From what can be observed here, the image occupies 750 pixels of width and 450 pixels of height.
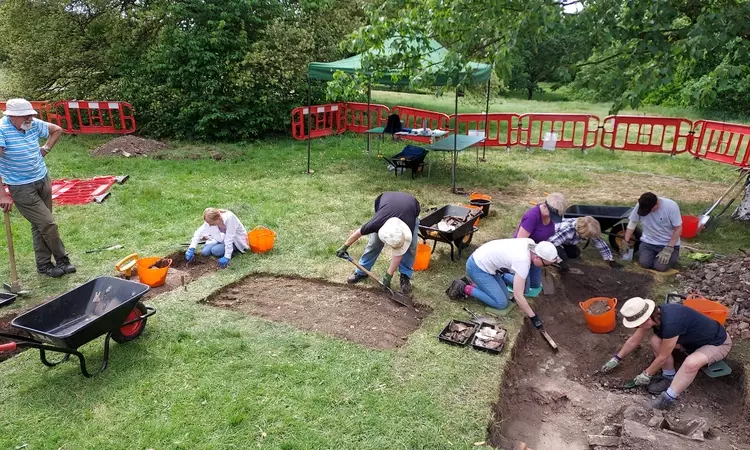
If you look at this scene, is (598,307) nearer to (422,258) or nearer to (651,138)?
(422,258)

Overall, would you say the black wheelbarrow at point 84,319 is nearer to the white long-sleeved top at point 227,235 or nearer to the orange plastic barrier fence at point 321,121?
the white long-sleeved top at point 227,235

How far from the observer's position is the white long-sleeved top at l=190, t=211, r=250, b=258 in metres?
6.61

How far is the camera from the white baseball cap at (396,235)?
539 centimetres

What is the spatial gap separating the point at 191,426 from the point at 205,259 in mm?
3351

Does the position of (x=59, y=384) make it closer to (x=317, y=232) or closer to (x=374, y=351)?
(x=374, y=351)

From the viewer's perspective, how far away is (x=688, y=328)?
172 inches

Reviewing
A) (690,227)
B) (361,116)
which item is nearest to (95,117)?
(361,116)

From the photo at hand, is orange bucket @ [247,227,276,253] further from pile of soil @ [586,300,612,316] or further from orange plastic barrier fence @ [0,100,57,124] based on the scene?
orange plastic barrier fence @ [0,100,57,124]

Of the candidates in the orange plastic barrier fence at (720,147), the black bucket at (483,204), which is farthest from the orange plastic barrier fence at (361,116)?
the orange plastic barrier fence at (720,147)

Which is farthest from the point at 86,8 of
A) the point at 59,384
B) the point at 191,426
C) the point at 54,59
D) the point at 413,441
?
the point at 413,441

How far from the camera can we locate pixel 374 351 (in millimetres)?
4766

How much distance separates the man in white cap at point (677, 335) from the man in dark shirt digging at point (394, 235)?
2.22 meters

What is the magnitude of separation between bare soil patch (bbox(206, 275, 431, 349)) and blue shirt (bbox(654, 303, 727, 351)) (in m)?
2.26

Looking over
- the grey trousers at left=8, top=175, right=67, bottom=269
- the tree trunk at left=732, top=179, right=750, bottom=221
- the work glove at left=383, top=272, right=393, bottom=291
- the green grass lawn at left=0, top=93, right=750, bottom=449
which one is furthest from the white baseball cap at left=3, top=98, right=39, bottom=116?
the tree trunk at left=732, top=179, right=750, bottom=221
